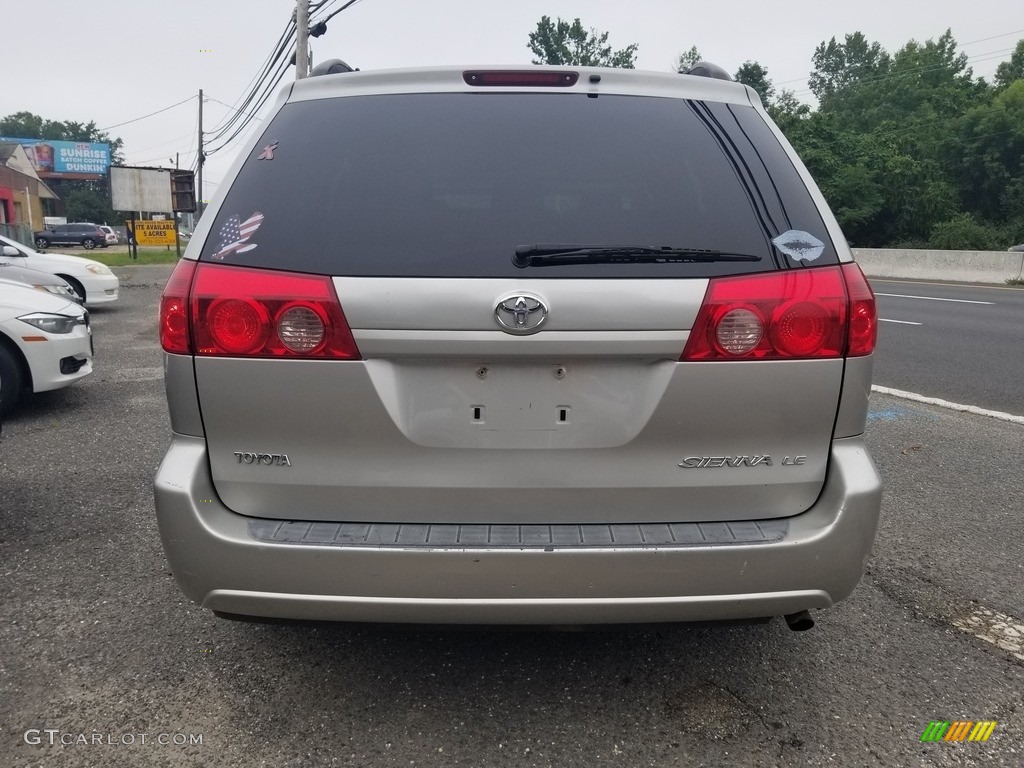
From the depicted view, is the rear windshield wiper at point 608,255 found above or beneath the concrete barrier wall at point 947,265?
above

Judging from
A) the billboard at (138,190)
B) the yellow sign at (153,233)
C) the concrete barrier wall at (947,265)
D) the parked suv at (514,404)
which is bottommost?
the yellow sign at (153,233)

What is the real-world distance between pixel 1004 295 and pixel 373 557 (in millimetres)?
20045

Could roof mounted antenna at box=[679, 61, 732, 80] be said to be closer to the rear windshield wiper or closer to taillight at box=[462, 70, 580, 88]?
taillight at box=[462, 70, 580, 88]

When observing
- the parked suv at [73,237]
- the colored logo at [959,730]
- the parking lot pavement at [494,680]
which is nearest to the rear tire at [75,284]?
the parking lot pavement at [494,680]

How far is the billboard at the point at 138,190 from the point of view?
3784 centimetres

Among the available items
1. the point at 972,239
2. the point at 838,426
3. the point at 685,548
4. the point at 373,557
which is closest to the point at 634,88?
the point at 838,426

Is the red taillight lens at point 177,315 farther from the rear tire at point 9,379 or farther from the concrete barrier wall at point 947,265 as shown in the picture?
the concrete barrier wall at point 947,265

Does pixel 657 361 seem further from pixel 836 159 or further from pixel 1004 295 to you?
pixel 836 159

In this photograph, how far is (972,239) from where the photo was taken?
3541 centimetres

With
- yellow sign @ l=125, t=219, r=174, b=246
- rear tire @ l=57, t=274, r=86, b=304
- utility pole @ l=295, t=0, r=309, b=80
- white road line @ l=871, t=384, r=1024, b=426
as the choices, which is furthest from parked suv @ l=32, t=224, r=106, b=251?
white road line @ l=871, t=384, r=1024, b=426

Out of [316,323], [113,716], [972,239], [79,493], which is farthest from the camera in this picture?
[972,239]

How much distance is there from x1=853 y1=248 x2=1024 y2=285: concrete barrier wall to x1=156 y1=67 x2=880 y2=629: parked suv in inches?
928

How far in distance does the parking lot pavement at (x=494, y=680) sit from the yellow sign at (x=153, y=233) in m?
33.9
